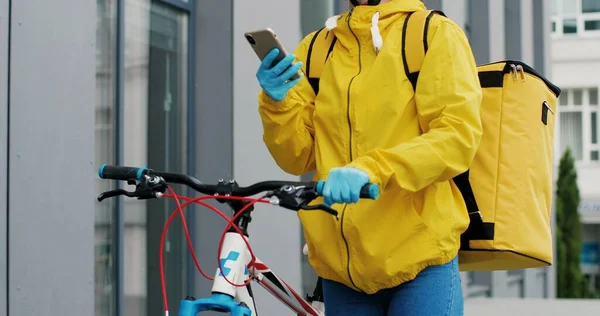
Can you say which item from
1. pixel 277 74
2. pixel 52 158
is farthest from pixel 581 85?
pixel 277 74

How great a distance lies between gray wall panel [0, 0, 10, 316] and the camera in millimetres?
3719

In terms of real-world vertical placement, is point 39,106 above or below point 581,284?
above

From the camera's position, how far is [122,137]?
5.15 meters

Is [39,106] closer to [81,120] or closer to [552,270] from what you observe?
[81,120]

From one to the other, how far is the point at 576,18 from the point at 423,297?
26.8m

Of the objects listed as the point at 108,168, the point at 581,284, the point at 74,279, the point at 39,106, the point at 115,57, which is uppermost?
the point at 115,57

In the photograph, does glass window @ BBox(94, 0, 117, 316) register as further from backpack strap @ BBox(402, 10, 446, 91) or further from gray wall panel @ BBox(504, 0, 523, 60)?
gray wall panel @ BBox(504, 0, 523, 60)

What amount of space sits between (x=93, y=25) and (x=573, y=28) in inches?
1003

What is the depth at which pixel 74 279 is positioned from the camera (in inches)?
162

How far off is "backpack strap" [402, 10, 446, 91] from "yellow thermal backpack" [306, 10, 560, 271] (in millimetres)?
336

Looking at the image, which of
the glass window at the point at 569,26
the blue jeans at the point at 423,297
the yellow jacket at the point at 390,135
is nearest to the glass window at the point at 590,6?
the glass window at the point at 569,26

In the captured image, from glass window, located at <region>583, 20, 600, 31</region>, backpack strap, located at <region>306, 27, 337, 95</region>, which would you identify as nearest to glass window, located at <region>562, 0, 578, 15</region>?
glass window, located at <region>583, 20, 600, 31</region>

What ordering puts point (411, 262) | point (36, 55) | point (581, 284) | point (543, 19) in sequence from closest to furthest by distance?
point (411, 262), point (36, 55), point (543, 19), point (581, 284)

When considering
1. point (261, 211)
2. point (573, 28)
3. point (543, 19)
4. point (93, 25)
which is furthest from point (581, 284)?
point (93, 25)
